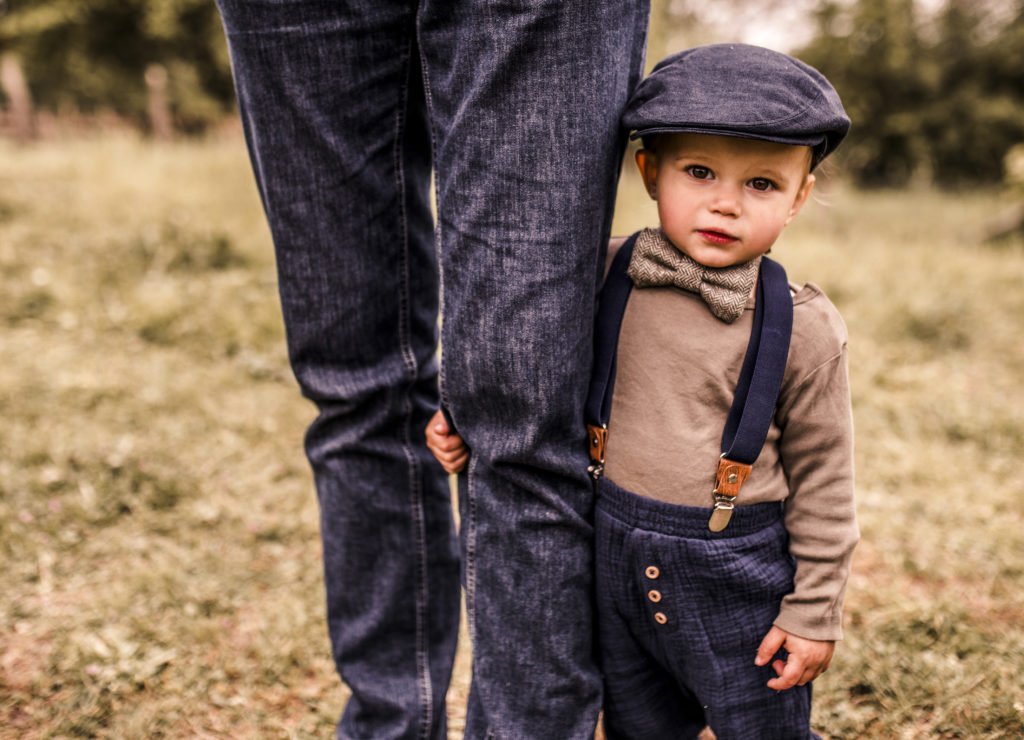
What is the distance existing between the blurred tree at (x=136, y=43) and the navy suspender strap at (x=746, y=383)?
13568mm

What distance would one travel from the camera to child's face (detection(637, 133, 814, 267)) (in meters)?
1.18

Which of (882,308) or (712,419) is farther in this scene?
(882,308)

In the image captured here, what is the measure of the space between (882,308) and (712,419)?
406 cm

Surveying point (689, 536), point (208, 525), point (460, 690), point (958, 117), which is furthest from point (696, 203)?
point (958, 117)

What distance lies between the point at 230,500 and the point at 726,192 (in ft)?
6.53

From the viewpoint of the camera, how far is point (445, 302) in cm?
126

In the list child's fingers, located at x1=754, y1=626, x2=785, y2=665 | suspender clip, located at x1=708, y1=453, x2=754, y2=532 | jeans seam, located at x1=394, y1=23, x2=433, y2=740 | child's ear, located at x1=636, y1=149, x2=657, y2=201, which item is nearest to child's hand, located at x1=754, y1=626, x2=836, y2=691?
child's fingers, located at x1=754, y1=626, x2=785, y2=665

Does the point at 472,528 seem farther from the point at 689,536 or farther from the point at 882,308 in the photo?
the point at 882,308

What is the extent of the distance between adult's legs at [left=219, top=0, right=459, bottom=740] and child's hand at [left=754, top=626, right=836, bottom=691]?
603 millimetres

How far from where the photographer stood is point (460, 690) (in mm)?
1932

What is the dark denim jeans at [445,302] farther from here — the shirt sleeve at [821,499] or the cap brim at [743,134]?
the shirt sleeve at [821,499]

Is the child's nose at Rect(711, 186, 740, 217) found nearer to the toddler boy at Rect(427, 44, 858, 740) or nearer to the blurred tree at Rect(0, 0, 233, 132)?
the toddler boy at Rect(427, 44, 858, 740)

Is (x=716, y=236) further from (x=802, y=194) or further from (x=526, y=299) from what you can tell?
(x=526, y=299)

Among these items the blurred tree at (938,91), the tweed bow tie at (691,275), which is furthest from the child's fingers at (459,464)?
the blurred tree at (938,91)
